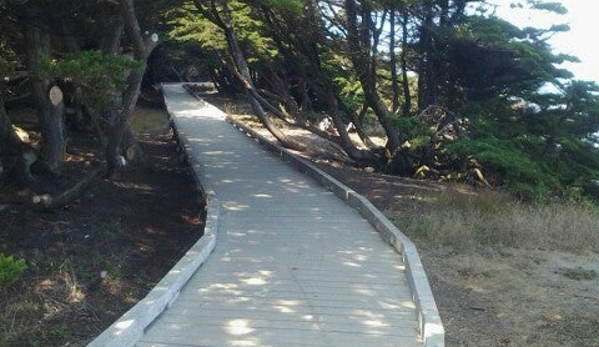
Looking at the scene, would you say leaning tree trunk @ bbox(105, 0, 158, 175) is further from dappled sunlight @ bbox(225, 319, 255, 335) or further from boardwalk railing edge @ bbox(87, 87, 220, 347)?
dappled sunlight @ bbox(225, 319, 255, 335)

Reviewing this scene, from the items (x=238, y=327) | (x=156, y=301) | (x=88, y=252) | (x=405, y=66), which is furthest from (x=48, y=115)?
(x=405, y=66)

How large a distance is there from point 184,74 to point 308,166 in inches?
1773

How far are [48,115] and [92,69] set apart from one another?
12.2 feet

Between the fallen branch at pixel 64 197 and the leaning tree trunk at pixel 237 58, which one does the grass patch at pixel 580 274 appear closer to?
the fallen branch at pixel 64 197

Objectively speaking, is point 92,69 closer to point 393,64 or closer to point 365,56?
point 365,56

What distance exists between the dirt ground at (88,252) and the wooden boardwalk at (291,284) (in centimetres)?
88

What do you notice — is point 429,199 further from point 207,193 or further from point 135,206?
point 135,206

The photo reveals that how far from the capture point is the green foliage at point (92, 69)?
707cm

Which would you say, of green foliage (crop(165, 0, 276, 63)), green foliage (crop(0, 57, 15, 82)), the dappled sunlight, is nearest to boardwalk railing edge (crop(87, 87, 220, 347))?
the dappled sunlight

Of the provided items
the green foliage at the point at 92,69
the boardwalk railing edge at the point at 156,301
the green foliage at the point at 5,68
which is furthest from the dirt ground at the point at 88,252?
the green foliage at the point at 5,68

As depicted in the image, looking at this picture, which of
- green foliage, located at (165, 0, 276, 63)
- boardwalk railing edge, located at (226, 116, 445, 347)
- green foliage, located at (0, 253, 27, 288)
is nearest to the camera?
green foliage, located at (0, 253, 27, 288)

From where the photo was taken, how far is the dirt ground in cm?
683

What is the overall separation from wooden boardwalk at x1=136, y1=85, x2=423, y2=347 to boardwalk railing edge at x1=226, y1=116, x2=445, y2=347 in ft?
0.38

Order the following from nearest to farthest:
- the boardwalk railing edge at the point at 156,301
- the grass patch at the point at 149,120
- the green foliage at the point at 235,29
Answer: the boardwalk railing edge at the point at 156,301, the green foliage at the point at 235,29, the grass patch at the point at 149,120
